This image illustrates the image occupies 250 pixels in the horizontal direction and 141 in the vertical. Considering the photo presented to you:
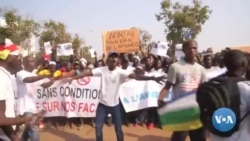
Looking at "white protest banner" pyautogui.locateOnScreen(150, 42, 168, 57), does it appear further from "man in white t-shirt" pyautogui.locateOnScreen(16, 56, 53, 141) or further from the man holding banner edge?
the man holding banner edge

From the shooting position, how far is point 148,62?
9.84 meters

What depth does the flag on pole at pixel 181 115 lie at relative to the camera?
4266mm

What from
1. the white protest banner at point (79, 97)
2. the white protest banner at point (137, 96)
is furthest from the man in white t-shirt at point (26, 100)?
the white protest banner at point (137, 96)

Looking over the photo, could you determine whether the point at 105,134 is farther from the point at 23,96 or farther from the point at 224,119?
the point at 224,119

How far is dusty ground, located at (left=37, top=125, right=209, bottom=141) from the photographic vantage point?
8.20m

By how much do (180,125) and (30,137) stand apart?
8.66 ft

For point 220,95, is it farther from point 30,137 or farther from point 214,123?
point 30,137

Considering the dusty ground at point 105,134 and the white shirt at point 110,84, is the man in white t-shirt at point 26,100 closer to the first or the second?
the white shirt at point 110,84

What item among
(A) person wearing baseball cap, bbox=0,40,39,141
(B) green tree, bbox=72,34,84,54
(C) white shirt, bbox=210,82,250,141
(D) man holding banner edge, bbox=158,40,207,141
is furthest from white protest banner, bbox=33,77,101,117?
(B) green tree, bbox=72,34,84,54

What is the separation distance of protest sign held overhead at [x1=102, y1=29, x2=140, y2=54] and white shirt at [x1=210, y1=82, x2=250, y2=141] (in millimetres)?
9587

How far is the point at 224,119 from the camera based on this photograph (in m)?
3.11

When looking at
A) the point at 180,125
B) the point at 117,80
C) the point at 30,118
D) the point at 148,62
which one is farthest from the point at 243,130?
the point at 148,62

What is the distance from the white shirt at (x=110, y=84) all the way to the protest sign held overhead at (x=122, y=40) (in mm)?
6080

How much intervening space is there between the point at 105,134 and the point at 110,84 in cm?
222
